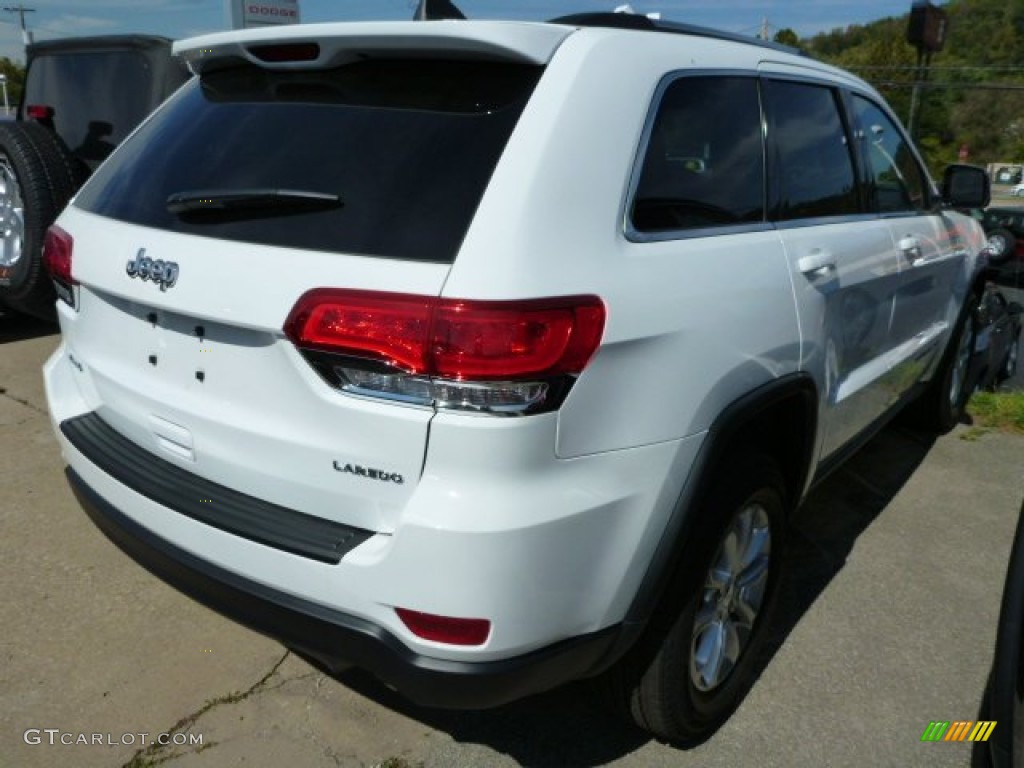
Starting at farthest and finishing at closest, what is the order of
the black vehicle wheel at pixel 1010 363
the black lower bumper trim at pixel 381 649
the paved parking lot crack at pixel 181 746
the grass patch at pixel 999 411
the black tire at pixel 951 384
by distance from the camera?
the black vehicle wheel at pixel 1010 363 → the grass patch at pixel 999 411 → the black tire at pixel 951 384 → the paved parking lot crack at pixel 181 746 → the black lower bumper trim at pixel 381 649

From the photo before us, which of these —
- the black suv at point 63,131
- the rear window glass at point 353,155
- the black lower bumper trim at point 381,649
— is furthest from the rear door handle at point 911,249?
the black suv at point 63,131

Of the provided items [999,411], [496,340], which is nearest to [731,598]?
[496,340]

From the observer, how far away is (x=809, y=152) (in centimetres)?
295

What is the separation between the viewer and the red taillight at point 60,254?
2.49 m

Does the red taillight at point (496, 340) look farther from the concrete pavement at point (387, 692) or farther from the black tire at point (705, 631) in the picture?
the concrete pavement at point (387, 692)

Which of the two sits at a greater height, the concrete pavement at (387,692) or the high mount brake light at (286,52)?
the high mount brake light at (286,52)

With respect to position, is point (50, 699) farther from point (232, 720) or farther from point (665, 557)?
point (665, 557)

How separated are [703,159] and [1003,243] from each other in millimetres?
7449

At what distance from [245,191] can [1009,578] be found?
2027 mm

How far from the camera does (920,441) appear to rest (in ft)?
17.0

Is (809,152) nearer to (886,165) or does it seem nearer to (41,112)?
(886,165)

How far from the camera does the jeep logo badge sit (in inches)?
81.0

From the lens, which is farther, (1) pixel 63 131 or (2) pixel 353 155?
(1) pixel 63 131

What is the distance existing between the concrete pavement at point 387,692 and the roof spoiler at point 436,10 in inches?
79.7
